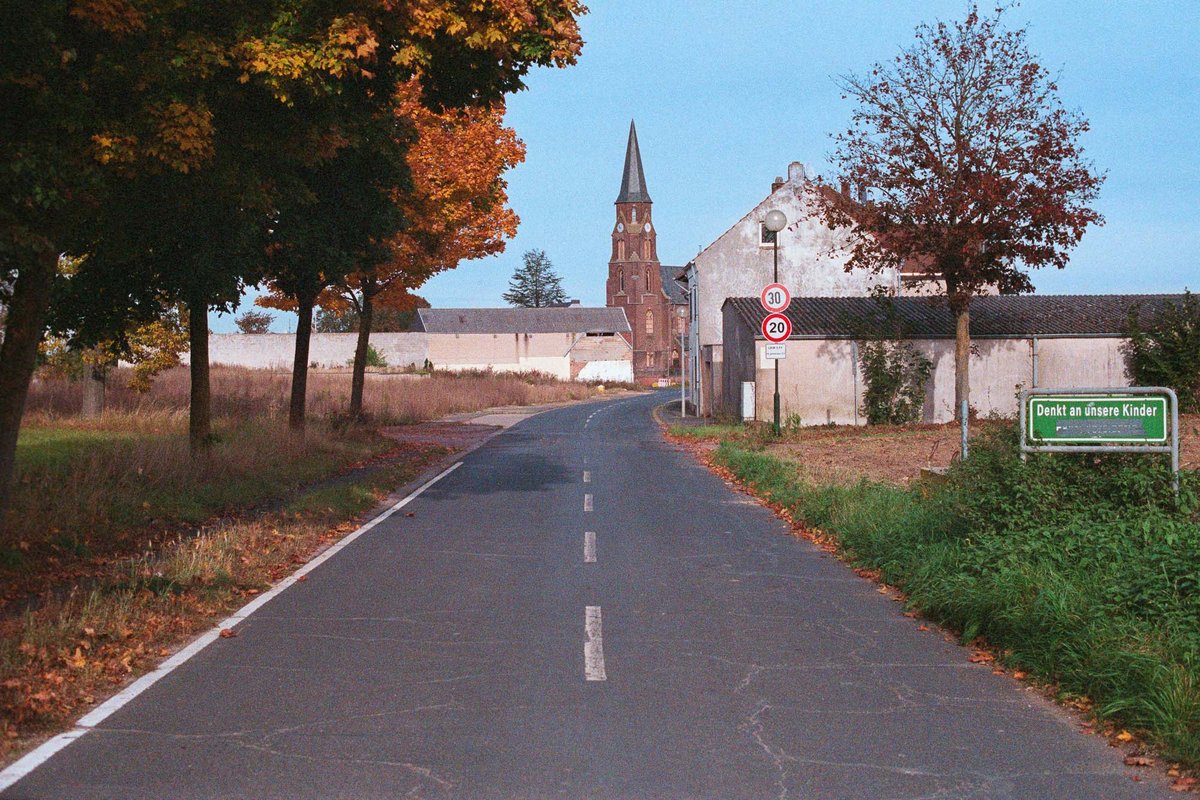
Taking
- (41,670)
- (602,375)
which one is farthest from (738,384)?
(602,375)

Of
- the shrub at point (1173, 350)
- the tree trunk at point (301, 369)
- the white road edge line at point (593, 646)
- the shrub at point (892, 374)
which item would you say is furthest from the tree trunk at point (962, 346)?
the white road edge line at point (593, 646)

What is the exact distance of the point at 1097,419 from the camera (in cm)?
943

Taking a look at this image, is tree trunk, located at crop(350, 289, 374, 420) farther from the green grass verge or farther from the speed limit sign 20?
the green grass verge

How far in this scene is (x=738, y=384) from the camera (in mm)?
40750

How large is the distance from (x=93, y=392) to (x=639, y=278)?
97313 mm

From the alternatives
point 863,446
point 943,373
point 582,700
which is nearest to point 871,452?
point 863,446

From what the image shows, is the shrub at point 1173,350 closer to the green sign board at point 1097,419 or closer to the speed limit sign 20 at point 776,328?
the speed limit sign 20 at point 776,328

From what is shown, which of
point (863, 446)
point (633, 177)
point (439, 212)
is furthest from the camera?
point (633, 177)

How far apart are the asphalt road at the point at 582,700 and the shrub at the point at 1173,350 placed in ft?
93.6

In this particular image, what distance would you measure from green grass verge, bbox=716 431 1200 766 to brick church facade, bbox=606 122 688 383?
114373 mm

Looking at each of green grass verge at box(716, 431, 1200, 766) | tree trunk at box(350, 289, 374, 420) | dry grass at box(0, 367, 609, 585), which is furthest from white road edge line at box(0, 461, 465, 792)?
tree trunk at box(350, 289, 374, 420)

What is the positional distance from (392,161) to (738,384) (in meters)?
22.5

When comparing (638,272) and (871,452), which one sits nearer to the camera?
(871,452)

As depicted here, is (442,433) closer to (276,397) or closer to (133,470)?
(276,397)
